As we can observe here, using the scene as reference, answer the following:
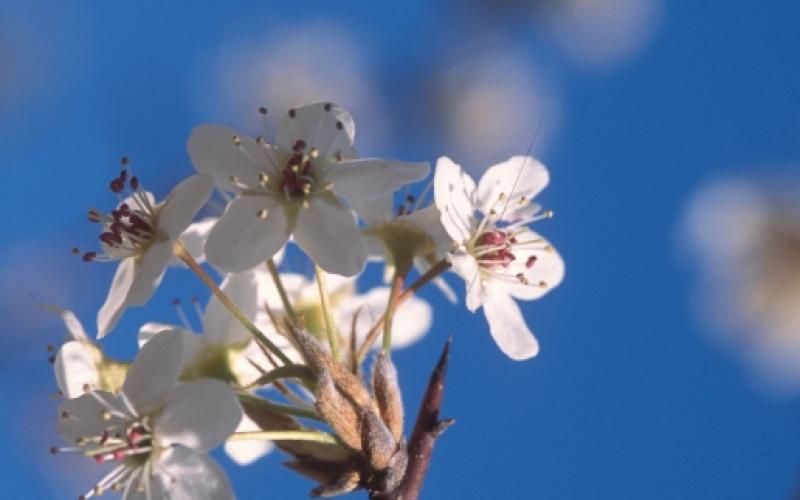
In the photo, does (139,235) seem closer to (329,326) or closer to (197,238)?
(197,238)

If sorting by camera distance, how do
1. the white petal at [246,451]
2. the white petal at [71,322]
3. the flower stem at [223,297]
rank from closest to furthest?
the flower stem at [223,297], the white petal at [71,322], the white petal at [246,451]

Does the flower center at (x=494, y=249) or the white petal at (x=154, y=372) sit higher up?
the flower center at (x=494, y=249)

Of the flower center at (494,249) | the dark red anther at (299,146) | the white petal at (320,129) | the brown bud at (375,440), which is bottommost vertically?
the brown bud at (375,440)

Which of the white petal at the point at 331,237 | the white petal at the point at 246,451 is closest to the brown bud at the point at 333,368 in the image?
the white petal at the point at 331,237

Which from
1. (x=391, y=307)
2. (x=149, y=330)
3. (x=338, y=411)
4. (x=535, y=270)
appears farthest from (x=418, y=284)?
(x=149, y=330)

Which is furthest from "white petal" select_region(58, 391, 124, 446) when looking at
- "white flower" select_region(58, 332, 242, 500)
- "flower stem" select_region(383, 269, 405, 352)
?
"flower stem" select_region(383, 269, 405, 352)

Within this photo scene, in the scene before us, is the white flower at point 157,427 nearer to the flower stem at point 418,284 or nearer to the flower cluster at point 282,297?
the flower cluster at point 282,297

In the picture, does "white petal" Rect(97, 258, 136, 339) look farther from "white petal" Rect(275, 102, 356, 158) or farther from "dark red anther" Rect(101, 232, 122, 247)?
"white petal" Rect(275, 102, 356, 158)
